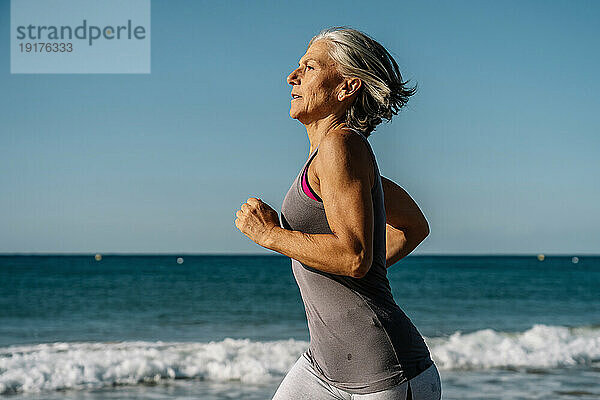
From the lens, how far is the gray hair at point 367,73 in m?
1.87

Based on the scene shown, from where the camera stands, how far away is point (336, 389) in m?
1.87

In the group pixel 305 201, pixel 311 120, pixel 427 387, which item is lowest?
pixel 427 387

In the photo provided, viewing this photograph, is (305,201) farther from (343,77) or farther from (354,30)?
(354,30)

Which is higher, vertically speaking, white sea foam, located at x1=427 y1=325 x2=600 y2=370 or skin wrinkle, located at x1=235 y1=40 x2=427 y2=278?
skin wrinkle, located at x1=235 y1=40 x2=427 y2=278

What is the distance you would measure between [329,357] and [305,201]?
15.8 inches

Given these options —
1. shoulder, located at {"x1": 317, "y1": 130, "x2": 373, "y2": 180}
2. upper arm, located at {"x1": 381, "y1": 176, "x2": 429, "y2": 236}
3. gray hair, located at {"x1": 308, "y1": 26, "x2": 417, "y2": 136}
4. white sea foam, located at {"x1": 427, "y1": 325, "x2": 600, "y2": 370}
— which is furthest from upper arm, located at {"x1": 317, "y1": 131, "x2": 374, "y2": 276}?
white sea foam, located at {"x1": 427, "y1": 325, "x2": 600, "y2": 370}

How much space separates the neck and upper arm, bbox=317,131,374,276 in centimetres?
25

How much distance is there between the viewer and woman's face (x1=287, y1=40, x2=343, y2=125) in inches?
74.7

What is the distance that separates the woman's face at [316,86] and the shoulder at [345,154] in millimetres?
213

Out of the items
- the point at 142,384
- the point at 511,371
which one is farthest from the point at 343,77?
the point at 511,371

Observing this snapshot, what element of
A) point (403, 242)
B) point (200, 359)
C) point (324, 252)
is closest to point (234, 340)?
point (200, 359)

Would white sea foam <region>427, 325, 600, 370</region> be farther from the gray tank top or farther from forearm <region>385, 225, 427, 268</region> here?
the gray tank top

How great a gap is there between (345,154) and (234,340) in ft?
32.7

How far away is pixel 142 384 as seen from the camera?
7.58m
